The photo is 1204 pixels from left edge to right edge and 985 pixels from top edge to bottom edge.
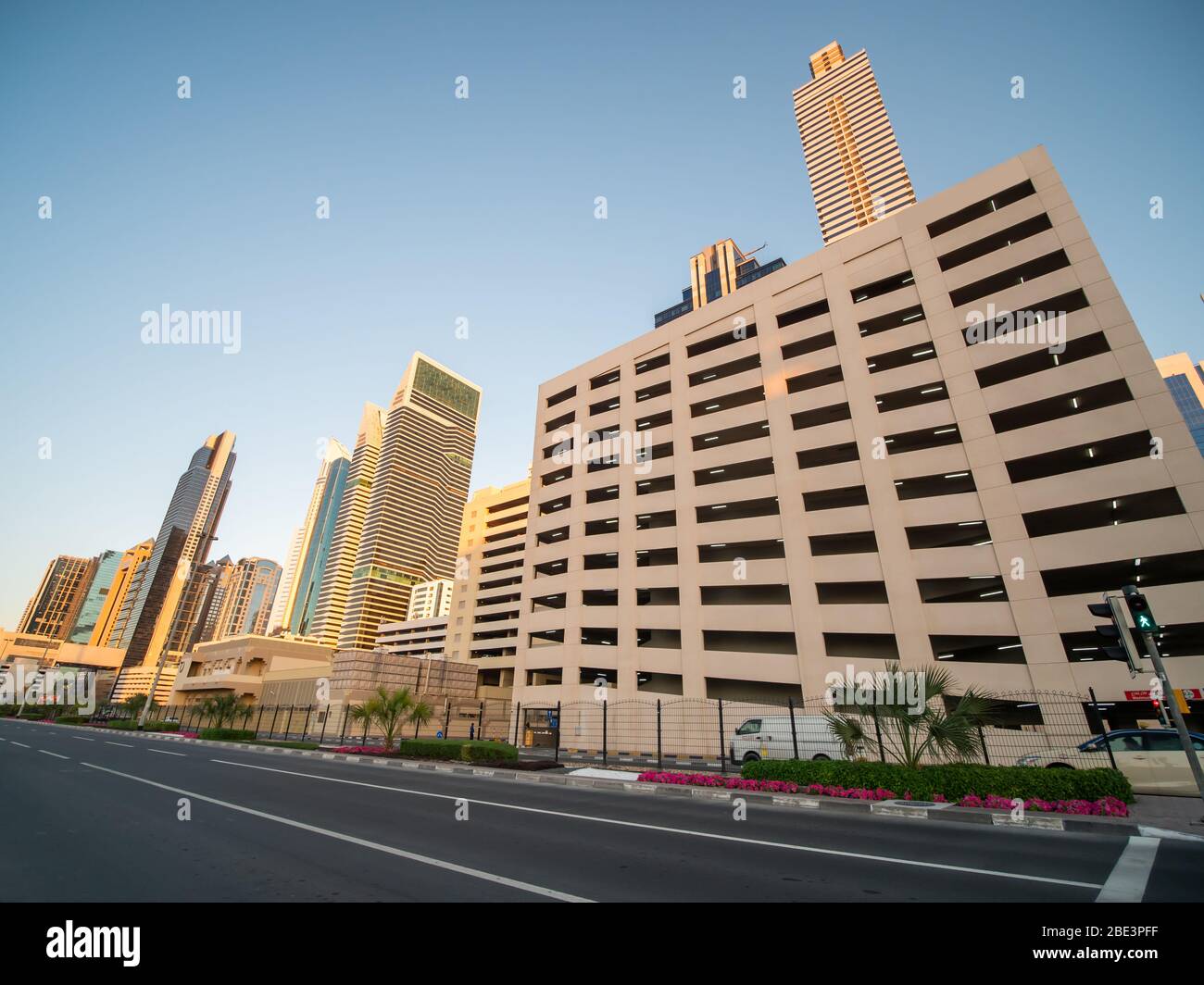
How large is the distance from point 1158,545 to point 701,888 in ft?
89.8

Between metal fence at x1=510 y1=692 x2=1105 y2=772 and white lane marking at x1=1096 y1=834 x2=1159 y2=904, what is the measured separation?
451 centimetres

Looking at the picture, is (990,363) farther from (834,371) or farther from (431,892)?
(431,892)

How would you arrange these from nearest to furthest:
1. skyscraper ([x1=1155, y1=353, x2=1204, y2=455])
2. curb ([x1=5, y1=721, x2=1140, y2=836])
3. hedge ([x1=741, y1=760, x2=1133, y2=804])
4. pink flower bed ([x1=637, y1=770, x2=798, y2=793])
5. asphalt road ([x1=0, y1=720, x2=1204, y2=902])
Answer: asphalt road ([x1=0, y1=720, x2=1204, y2=902]) < curb ([x1=5, y1=721, x2=1140, y2=836]) < hedge ([x1=741, y1=760, x2=1133, y2=804]) < pink flower bed ([x1=637, y1=770, x2=798, y2=793]) < skyscraper ([x1=1155, y1=353, x2=1204, y2=455])

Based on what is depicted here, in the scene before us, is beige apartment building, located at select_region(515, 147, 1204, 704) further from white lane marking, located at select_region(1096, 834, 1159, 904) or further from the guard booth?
white lane marking, located at select_region(1096, 834, 1159, 904)

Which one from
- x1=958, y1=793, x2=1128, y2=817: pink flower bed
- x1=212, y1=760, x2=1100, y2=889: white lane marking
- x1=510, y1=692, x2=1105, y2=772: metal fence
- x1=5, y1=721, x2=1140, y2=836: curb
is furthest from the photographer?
x1=510, y1=692, x2=1105, y2=772: metal fence

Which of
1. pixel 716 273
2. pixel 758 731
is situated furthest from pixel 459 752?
pixel 716 273

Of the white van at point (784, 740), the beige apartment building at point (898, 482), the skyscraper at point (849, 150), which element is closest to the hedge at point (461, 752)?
the white van at point (784, 740)

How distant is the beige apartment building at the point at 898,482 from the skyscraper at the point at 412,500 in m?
144

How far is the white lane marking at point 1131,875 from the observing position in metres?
4.71

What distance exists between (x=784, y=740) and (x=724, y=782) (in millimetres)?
6801

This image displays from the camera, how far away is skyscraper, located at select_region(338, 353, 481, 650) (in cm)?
16788

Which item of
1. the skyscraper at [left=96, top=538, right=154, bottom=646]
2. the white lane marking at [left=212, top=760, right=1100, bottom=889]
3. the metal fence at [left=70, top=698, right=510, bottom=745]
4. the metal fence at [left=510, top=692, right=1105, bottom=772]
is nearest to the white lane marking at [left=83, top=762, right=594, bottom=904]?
the white lane marking at [left=212, top=760, right=1100, bottom=889]

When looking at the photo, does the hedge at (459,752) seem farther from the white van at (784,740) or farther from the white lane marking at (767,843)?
the white van at (784,740)
